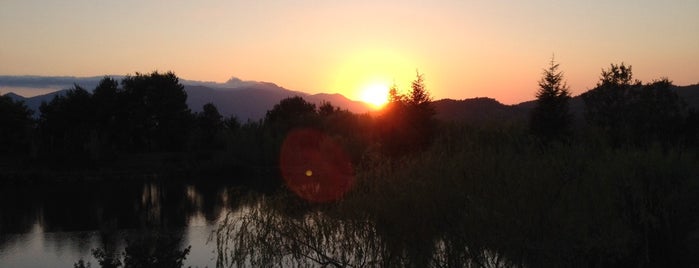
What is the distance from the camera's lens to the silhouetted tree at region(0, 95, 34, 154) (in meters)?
63.2

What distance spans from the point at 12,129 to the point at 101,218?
38.9m

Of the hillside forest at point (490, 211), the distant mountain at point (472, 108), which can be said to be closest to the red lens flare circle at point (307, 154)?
the hillside forest at point (490, 211)

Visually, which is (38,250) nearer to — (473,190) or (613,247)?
(473,190)

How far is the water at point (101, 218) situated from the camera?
22.5 metres

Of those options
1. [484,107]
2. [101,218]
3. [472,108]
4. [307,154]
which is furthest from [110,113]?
[484,107]

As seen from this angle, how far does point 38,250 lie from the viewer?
2472 cm

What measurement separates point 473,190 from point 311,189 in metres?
5.23

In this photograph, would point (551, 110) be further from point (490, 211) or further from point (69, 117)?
point (69, 117)

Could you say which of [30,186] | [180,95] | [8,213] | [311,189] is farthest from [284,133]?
[311,189]

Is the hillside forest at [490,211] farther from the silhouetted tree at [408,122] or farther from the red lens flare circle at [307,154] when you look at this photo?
the red lens flare circle at [307,154]

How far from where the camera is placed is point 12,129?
211 feet

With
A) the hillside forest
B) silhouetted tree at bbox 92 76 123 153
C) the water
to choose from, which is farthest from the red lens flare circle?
the hillside forest

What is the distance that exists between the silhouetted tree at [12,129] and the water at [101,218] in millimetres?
12851

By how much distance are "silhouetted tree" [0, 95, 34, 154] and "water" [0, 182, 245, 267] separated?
12.9 metres
